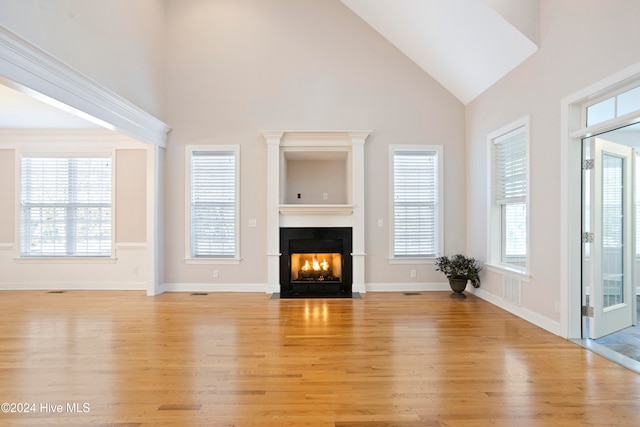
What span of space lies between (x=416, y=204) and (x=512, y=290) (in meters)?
1.97

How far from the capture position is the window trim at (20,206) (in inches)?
236

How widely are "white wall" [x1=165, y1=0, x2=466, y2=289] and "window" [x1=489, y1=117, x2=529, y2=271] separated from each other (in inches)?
48.6

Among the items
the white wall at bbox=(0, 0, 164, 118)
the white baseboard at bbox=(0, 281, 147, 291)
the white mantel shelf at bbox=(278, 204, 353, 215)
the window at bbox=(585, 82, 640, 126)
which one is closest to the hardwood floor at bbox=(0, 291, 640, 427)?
the white baseboard at bbox=(0, 281, 147, 291)

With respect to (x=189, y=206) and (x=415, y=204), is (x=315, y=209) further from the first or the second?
(x=189, y=206)

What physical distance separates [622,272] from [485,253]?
5.64 feet

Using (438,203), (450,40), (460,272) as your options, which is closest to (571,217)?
(460,272)

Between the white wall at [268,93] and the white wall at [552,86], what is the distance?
5.42 ft

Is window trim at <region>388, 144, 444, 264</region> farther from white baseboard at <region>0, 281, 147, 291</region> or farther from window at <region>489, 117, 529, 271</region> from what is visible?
white baseboard at <region>0, 281, 147, 291</region>

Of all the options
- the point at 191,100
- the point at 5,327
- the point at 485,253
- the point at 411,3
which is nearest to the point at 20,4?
the point at 191,100

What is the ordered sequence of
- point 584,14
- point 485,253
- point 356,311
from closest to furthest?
point 584,14 < point 356,311 < point 485,253

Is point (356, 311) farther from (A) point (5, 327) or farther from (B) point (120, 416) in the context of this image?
(A) point (5, 327)

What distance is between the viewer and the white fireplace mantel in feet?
18.4

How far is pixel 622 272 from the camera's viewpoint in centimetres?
355

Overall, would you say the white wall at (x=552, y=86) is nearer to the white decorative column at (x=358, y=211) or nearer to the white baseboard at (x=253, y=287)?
the white baseboard at (x=253, y=287)
